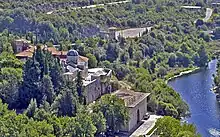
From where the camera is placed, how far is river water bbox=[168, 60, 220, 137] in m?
30.0

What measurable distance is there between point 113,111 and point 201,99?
9824 mm

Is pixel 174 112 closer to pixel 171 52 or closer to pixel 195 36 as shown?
pixel 171 52

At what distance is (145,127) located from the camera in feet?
92.6

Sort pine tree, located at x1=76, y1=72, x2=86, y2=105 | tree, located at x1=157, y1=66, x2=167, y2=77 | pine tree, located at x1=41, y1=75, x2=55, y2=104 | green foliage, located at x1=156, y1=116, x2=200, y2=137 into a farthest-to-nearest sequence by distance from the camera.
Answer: tree, located at x1=157, y1=66, x2=167, y2=77, pine tree, located at x1=76, y1=72, x2=86, y2=105, pine tree, located at x1=41, y1=75, x2=55, y2=104, green foliage, located at x1=156, y1=116, x2=200, y2=137

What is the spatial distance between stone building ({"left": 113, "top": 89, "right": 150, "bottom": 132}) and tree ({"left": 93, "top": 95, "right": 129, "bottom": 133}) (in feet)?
2.24

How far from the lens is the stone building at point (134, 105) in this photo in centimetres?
2798

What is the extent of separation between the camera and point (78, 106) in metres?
26.5

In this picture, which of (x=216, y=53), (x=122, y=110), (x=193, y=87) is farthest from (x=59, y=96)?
(x=216, y=53)

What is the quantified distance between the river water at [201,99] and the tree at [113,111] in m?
4.07

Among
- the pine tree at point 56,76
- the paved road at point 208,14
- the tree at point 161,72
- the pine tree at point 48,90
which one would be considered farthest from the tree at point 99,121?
the paved road at point 208,14

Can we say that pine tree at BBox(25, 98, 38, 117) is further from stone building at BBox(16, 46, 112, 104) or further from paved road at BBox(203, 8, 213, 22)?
paved road at BBox(203, 8, 213, 22)

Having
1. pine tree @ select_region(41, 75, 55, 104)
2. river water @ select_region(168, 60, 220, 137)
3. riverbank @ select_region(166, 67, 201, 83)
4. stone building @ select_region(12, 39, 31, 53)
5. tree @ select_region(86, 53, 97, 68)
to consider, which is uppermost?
stone building @ select_region(12, 39, 31, 53)

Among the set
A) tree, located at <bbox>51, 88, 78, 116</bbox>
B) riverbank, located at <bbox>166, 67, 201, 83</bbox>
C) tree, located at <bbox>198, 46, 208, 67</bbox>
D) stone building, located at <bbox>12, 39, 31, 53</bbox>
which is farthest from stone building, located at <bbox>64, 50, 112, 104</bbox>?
tree, located at <bbox>198, 46, 208, 67</bbox>

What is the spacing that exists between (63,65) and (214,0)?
4217 cm
